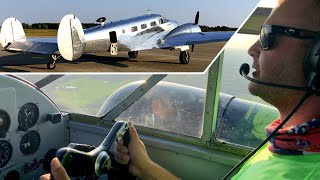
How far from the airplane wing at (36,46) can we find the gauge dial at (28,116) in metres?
7.79

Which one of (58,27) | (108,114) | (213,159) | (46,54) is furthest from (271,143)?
(46,54)

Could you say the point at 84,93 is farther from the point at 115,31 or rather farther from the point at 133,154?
the point at 115,31

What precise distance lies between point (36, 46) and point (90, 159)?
30.6 feet

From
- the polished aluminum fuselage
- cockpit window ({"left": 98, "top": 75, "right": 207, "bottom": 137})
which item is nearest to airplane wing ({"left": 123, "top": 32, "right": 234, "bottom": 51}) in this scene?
the polished aluminum fuselage

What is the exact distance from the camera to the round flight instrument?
2.24 m

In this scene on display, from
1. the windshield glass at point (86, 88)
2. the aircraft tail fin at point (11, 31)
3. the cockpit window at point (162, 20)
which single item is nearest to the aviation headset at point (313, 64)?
Result: the windshield glass at point (86, 88)

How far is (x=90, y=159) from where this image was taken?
1542mm

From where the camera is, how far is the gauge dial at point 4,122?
2111 millimetres

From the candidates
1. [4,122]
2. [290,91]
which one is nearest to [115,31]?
[4,122]

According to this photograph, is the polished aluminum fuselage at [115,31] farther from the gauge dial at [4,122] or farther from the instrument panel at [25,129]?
the gauge dial at [4,122]

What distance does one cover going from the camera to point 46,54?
10.2m

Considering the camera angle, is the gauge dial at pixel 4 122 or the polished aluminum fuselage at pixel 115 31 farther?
the polished aluminum fuselage at pixel 115 31

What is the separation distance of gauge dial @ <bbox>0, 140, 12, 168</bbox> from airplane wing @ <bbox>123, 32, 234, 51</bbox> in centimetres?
738

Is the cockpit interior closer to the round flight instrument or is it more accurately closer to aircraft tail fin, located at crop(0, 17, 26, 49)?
the round flight instrument
